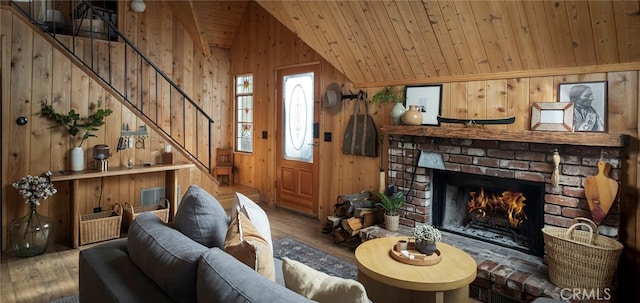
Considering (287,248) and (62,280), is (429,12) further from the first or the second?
(62,280)

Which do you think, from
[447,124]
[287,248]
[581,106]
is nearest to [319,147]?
[287,248]

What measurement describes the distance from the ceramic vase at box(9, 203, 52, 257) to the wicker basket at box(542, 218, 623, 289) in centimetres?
439

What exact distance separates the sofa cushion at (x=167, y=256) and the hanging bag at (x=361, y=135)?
9.46 feet

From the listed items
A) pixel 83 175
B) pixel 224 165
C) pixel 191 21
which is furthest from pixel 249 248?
pixel 224 165

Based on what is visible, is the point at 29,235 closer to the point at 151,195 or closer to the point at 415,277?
the point at 151,195

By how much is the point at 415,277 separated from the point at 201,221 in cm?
125

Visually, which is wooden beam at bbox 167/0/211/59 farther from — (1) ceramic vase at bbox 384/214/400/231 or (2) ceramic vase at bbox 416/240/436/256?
(2) ceramic vase at bbox 416/240/436/256

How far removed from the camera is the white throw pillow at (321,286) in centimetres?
128

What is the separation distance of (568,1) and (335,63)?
2474mm

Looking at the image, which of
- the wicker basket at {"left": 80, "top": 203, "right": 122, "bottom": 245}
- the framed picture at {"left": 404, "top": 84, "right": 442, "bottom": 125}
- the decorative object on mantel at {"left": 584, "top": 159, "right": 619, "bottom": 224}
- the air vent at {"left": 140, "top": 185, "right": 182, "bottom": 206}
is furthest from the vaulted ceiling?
the wicker basket at {"left": 80, "top": 203, "right": 122, "bottom": 245}

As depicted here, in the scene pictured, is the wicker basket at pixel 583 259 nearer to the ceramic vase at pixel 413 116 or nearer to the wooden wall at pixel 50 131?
the ceramic vase at pixel 413 116

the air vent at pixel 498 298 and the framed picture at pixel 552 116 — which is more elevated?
the framed picture at pixel 552 116

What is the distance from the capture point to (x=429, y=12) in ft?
10.9

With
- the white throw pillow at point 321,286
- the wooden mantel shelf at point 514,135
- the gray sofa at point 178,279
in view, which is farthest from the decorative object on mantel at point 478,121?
the white throw pillow at point 321,286
